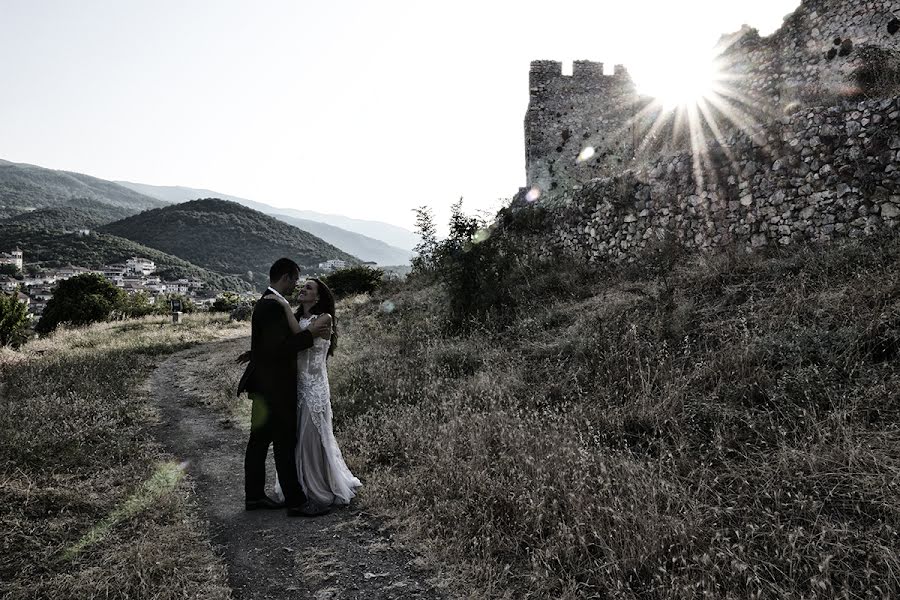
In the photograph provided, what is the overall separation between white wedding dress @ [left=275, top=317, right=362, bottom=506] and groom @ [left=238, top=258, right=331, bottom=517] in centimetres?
11

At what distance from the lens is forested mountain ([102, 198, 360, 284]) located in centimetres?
11156

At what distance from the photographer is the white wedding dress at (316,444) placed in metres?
4.68

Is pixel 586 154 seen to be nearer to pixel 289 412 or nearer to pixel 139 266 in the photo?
pixel 289 412

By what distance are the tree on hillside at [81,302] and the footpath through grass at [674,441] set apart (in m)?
37.9

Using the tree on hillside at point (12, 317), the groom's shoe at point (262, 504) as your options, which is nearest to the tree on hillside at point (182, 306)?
the tree on hillside at point (12, 317)

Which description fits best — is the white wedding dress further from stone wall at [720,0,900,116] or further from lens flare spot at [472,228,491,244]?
stone wall at [720,0,900,116]

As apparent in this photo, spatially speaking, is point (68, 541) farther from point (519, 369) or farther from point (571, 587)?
point (519, 369)

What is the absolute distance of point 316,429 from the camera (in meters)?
4.78

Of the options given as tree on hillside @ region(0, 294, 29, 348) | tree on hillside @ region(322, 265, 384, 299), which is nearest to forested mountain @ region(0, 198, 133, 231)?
tree on hillside @ region(0, 294, 29, 348)

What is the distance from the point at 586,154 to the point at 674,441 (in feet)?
47.6

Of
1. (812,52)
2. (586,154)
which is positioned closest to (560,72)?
(586,154)

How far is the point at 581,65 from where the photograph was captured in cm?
1702

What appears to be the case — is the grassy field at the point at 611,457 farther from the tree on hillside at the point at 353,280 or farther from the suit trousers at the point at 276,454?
the tree on hillside at the point at 353,280

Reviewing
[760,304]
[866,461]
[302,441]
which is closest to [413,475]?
[302,441]
